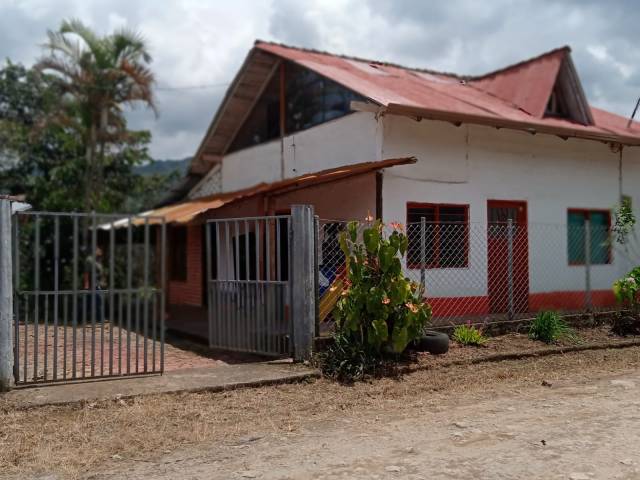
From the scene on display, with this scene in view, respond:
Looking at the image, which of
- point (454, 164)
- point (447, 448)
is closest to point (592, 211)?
point (454, 164)

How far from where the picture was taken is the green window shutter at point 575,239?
11.2 m

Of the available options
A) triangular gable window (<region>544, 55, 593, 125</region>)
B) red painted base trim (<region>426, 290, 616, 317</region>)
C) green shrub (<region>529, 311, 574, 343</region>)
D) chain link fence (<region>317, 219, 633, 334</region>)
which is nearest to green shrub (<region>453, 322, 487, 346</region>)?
chain link fence (<region>317, 219, 633, 334</region>)

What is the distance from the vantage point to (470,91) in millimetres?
12977

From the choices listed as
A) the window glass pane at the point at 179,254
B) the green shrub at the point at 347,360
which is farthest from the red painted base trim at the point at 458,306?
the window glass pane at the point at 179,254

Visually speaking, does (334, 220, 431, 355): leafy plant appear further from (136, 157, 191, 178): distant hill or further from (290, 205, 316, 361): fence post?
(136, 157, 191, 178): distant hill

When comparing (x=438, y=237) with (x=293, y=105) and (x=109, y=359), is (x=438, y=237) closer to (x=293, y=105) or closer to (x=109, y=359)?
(x=293, y=105)

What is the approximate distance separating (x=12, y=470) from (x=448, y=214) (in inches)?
289

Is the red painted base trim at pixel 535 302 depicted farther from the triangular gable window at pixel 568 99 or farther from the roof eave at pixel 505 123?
the triangular gable window at pixel 568 99

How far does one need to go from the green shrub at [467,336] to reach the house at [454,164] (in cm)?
95

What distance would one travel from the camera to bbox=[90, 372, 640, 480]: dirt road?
13.3 ft

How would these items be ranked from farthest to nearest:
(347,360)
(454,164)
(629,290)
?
(454,164) → (629,290) → (347,360)

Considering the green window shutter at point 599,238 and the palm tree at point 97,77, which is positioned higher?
the palm tree at point 97,77

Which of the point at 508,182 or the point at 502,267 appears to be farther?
the point at 508,182

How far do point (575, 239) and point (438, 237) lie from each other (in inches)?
132
